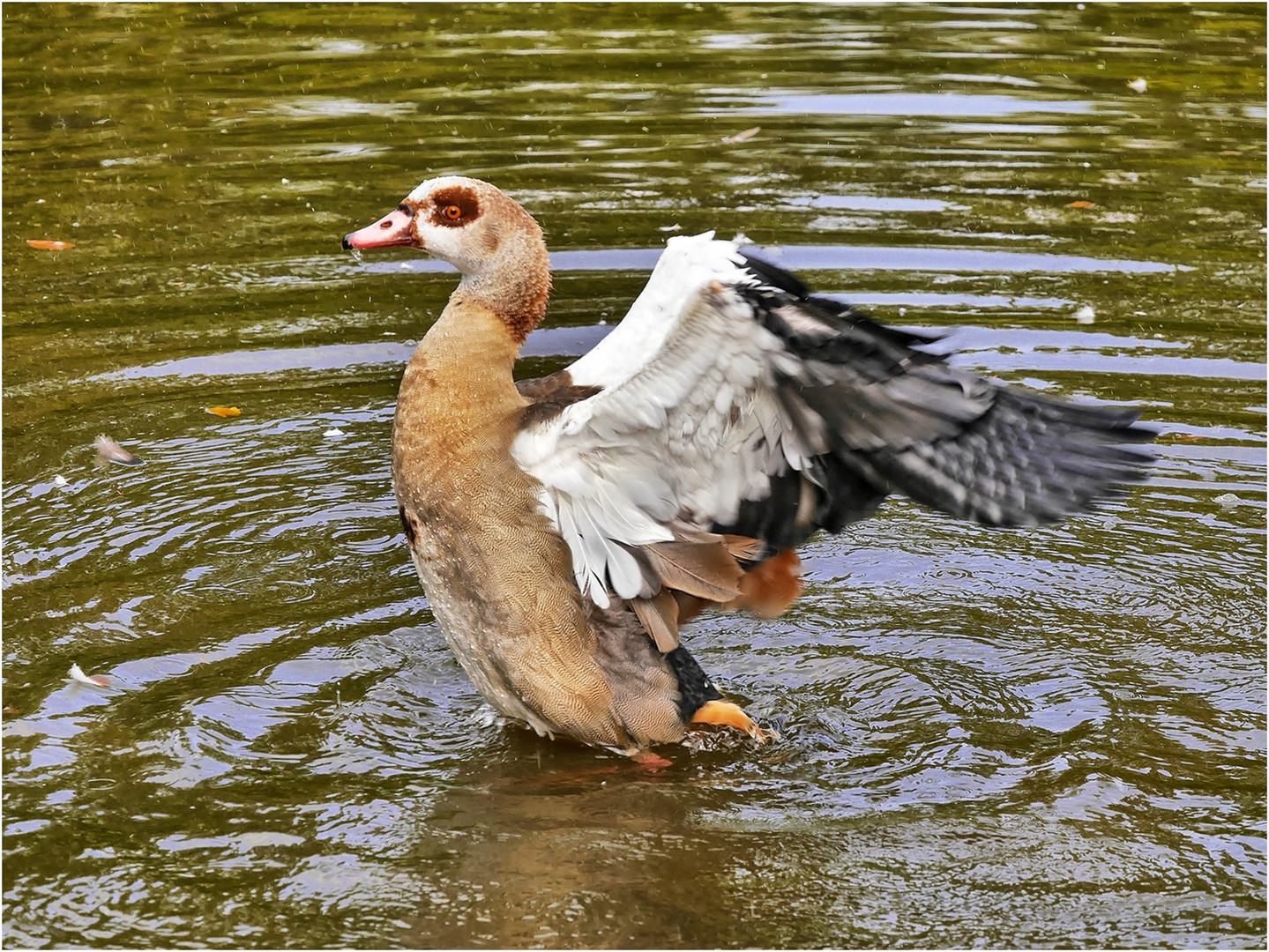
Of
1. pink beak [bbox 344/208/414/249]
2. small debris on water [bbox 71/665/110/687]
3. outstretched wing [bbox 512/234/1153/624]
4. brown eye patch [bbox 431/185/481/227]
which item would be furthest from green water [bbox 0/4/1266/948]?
brown eye patch [bbox 431/185/481/227]

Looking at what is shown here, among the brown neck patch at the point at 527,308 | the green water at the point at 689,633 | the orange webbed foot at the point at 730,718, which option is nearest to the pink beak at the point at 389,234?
the brown neck patch at the point at 527,308

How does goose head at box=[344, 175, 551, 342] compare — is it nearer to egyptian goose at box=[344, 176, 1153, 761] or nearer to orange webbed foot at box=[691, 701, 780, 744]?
egyptian goose at box=[344, 176, 1153, 761]

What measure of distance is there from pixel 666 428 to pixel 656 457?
0.18 m

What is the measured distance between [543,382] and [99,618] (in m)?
2.00

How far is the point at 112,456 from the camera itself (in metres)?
7.45

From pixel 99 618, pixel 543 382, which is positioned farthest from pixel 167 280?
pixel 543 382

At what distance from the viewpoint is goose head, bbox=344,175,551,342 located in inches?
224

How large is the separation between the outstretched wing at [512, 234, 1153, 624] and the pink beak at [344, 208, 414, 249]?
91 centimetres

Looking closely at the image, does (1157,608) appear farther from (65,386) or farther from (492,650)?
(65,386)

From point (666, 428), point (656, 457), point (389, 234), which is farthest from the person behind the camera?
point (389, 234)

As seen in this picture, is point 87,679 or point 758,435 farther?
point 87,679

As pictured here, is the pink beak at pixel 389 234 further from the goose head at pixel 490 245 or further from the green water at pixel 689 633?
the green water at pixel 689 633

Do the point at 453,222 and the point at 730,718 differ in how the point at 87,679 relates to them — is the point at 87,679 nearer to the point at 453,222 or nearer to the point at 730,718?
the point at 453,222

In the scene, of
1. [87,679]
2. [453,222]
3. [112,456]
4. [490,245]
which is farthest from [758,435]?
[112,456]
